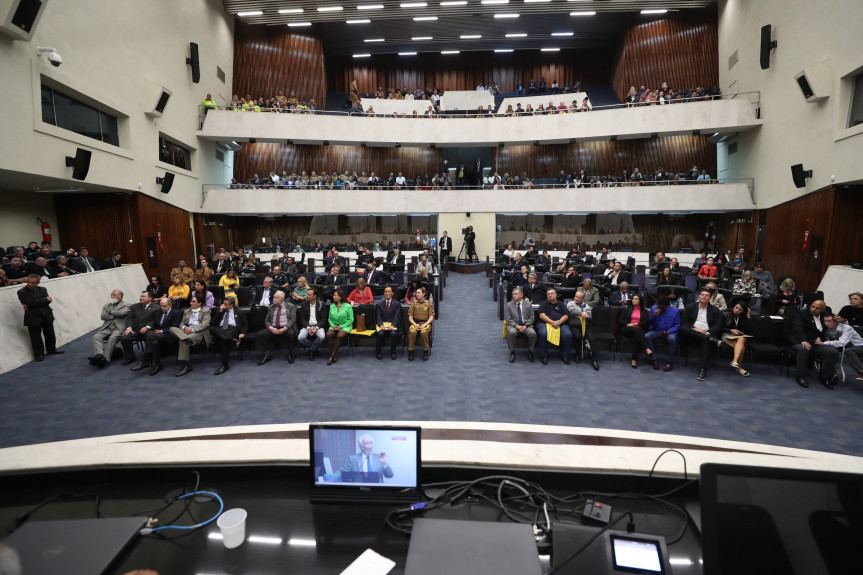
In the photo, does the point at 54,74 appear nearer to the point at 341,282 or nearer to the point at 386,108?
the point at 341,282

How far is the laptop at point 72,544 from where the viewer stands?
3.90 feet

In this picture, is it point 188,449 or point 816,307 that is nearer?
point 188,449

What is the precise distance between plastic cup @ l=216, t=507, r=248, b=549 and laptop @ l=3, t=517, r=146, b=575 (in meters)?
0.25

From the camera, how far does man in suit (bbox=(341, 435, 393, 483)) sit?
5.34ft

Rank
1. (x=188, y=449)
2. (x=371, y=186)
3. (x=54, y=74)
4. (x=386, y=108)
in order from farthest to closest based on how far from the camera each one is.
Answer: (x=386, y=108) < (x=371, y=186) < (x=54, y=74) < (x=188, y=449)

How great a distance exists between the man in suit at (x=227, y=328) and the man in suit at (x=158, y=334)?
603mm

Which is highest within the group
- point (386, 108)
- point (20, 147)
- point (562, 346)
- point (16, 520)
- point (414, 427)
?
point (386, 108)

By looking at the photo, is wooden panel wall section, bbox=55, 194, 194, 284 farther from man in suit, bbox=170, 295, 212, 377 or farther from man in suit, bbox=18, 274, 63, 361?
man in suit, bbox=170, 295, 212, 377

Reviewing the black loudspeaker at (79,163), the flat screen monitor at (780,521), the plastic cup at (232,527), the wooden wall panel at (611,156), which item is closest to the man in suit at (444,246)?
the wooden wall panel at (611,156)

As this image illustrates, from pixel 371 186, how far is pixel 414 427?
59.1 feet

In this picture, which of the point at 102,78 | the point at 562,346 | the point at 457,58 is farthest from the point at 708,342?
the point at 457,58

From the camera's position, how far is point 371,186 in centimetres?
1875

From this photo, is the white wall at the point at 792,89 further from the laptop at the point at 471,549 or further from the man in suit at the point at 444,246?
the laptop at the point at 471,549

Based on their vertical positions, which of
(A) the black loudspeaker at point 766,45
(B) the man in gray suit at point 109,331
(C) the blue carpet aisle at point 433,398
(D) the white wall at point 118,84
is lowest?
(C) the blue carpet aisle at point 433,398
